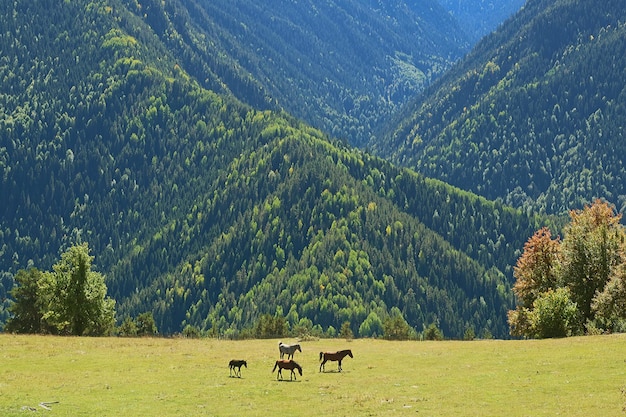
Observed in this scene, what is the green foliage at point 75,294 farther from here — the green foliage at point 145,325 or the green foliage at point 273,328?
the green foliage at point 145,325

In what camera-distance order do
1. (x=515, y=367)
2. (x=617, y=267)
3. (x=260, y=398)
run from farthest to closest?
(x=617, y=267)
(x=515, y=367)
(x=260, y=398)

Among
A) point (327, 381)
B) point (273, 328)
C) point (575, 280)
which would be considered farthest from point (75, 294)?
point (575, 280)

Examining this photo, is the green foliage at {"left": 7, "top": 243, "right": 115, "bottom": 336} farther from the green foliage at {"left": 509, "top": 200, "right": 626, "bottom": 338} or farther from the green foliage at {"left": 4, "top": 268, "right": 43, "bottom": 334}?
the green foliage at {"left": 509, "top": 200, "right": 626, "bottom": 338}

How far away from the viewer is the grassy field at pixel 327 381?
2047 inches

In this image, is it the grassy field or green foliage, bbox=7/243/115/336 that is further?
green foliage, bbox=7/243/115/336

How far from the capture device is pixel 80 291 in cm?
12012

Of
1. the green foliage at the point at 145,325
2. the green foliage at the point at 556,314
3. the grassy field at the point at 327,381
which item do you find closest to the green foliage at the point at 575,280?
the green foliage at the point at 556,314

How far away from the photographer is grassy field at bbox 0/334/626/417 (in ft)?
171

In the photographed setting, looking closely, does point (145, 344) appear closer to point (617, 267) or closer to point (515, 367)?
point (515, 367)

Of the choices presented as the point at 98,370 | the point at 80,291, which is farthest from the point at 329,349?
the point at 80,291

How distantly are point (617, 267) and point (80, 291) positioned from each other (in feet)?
253

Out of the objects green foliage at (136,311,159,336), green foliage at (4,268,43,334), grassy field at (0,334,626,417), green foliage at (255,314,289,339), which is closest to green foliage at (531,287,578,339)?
grassy field at (0,334,626,417)

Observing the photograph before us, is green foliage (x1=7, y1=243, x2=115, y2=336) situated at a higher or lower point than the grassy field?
higher

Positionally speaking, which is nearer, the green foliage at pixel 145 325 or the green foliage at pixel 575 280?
the green foliage at pixel 575 280
